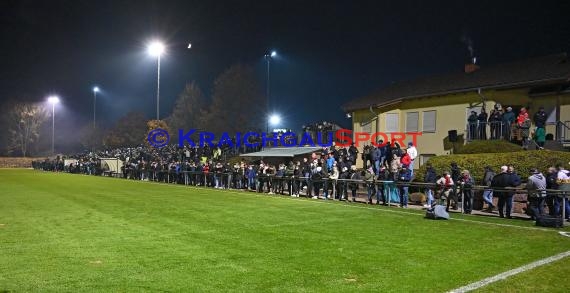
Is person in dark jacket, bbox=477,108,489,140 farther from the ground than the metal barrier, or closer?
farther from the ground

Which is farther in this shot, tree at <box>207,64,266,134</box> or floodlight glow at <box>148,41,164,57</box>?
tree at <box>207,64,266,134</box>

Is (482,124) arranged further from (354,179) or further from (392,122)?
(354,179)

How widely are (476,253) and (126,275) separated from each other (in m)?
6.24

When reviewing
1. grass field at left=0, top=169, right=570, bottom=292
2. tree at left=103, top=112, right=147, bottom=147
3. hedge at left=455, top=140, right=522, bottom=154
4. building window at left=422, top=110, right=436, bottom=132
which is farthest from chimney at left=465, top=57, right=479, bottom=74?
tree at left=103, top=112, right=147, bottom=147

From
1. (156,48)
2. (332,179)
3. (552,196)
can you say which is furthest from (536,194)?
(156,48)

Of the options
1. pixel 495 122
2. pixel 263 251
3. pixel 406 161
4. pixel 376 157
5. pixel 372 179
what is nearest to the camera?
pixel 263 251

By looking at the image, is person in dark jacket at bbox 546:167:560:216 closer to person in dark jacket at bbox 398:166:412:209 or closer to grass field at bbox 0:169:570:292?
grass field at bbox 0:169:570:292

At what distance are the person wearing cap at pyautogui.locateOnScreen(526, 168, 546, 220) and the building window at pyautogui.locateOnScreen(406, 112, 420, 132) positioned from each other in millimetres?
12554

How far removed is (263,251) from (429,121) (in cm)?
1958

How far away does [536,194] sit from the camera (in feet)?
45.0

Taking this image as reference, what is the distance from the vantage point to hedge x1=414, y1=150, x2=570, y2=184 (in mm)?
16781

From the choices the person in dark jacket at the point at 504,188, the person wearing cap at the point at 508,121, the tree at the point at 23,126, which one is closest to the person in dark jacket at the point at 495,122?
the person wearing cap at the point at 508,121

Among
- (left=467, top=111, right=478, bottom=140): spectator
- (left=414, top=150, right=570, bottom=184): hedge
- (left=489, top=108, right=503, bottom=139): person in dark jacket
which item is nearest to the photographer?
(left=414, top=150, right=570, bottom=184): hedge

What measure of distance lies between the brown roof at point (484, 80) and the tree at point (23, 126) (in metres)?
74.0
